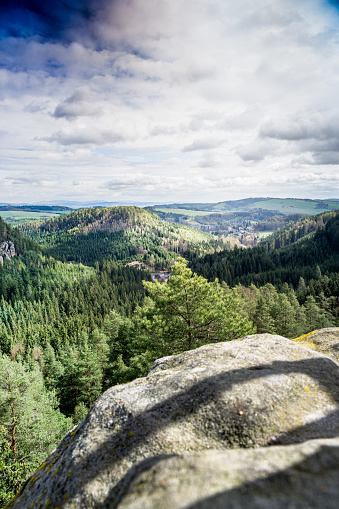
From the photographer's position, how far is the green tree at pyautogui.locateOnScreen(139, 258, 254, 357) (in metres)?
19.3

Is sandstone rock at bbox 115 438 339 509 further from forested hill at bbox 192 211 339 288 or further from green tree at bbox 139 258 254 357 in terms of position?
forested hill at bbox 192 211 339 288

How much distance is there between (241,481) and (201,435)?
3.25 meters

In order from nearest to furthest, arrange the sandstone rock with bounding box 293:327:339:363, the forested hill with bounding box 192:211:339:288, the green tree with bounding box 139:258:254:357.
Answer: the sandstone rock with bounding box 293:327:339:363 → the green tree with bounding box 139:258:254:357 → the forested hill with bounding box 192:211:339:288

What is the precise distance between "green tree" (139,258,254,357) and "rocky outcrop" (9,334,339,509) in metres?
9.56

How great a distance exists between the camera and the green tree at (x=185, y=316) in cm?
1931

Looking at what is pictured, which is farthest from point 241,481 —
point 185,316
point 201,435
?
point 185,316

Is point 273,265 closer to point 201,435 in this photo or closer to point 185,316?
point 185,316

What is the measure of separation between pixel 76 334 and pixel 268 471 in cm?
10495

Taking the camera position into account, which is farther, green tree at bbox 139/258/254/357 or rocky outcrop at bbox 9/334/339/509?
green tree at bbox 139/258/254/357

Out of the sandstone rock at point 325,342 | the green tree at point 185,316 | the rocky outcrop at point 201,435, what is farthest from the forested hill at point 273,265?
the rocky outcrop at point 201,435

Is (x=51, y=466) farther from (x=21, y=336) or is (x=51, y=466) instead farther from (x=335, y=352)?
(x=21, y=336)

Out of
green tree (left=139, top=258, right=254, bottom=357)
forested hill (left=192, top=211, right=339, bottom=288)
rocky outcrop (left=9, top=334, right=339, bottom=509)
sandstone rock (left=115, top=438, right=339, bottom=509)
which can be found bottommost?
forested hill (left=192, top=211, right=339, bottom=288)

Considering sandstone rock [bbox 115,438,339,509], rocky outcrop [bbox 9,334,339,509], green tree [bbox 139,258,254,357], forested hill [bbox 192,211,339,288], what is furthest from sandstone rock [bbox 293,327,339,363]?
forested hill [bbox 192,211,339,288]

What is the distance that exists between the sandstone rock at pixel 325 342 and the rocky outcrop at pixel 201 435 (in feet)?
7.43
